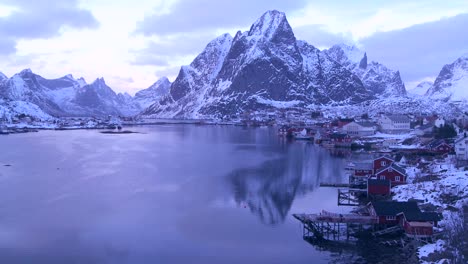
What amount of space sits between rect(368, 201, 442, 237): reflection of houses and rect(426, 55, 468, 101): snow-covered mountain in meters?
158

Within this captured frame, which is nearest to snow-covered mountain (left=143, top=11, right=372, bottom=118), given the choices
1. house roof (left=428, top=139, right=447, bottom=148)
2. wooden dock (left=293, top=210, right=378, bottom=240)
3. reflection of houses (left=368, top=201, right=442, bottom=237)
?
house roof (left=428, top=139, right=447, bottom=148)

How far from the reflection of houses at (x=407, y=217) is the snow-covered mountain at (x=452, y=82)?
158 meters

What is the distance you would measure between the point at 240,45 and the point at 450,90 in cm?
8316

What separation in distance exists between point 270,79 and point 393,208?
114026 millimetres

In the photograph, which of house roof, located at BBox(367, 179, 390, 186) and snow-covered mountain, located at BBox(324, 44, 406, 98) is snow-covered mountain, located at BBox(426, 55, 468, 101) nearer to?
snow-covered mountain, located at BBox(324, 44, 406, 98)

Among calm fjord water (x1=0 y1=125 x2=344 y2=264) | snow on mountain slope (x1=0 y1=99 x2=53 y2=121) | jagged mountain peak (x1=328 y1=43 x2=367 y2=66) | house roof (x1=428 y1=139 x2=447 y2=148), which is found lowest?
calm fjord water (x1=0 y1=125 x2=344 y2=264)

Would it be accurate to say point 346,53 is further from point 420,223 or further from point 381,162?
point 420,223

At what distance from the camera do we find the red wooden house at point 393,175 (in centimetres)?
2247

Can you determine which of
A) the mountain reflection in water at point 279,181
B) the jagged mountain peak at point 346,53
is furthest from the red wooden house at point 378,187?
the jagged mountain peak at point 346,53

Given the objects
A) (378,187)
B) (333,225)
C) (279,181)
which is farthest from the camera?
(279,181)

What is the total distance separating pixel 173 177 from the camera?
27.3m

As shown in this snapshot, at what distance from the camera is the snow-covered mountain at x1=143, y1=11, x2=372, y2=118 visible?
4988 inches

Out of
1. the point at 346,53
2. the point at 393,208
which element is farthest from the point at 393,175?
the point at 346,53

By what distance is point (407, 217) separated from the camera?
50.2ft
